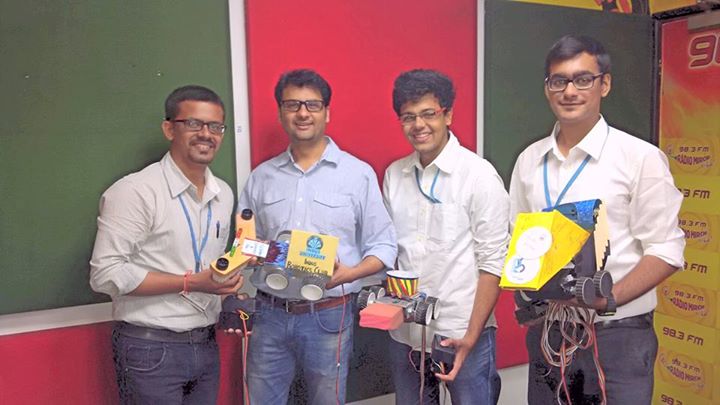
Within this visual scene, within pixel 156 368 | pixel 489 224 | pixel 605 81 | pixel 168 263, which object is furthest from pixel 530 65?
pixel 156 368

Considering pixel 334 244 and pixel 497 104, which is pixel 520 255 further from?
pixel 497 104

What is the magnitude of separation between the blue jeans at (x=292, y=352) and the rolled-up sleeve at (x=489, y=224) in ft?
1.83

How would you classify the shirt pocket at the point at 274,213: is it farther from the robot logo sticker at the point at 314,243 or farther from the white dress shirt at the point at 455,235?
the white dress shirt at the point at 455,235

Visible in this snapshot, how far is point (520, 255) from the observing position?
1516mm

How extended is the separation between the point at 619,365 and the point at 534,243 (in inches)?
23.0

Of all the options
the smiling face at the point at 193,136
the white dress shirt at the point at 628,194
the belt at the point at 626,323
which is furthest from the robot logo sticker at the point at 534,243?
the smiling face at the point at 193,136

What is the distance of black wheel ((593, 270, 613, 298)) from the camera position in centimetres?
149

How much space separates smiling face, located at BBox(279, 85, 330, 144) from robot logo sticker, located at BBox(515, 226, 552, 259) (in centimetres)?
84

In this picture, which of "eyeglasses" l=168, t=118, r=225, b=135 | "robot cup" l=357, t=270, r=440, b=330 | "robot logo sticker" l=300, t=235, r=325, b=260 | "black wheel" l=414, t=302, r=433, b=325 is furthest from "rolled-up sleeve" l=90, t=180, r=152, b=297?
"black wheel" l=414, t=302, r=433, b=325

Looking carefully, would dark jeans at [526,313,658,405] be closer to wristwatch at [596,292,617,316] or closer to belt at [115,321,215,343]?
wristwatch at [596,292,617,316]

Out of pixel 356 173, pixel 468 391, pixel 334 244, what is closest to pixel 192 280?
pixel 334 244

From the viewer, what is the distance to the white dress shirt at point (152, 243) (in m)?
1.78

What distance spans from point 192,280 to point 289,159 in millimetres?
563

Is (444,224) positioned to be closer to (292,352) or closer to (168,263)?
(292,352)
